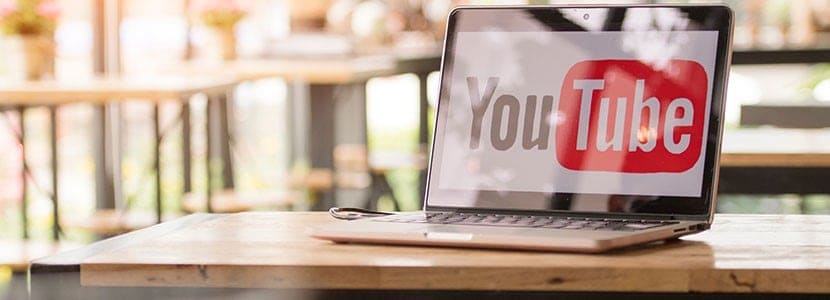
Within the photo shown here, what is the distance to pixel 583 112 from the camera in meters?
1.29

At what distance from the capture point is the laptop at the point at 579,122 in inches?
49.6

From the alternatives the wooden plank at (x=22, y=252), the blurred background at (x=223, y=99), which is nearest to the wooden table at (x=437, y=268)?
the wooden plank at (x=22, y=252)

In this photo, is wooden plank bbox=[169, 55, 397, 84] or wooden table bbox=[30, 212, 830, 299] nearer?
wooden table bbox=[30, 212, 830, 299]

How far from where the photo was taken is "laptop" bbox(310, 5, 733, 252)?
1.26 m

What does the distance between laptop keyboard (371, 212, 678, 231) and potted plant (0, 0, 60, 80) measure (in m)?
3.48

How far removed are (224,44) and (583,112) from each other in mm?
5151

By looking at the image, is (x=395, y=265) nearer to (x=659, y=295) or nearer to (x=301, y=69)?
(x=659, y=295)

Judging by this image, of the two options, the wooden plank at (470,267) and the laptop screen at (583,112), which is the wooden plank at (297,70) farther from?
the wooden plank at (470,267)

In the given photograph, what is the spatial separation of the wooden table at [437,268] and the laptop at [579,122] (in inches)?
2.7

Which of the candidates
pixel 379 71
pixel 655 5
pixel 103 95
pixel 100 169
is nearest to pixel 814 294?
pixel 655 5

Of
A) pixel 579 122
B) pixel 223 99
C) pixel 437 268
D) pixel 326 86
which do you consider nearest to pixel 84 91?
pixel 223 99

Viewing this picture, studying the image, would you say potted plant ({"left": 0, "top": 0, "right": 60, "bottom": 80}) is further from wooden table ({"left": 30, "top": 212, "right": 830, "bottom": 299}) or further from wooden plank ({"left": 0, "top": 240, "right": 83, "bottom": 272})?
wooden table ({"left": 30, "top": 212, "right": 830, "bottom": 299})

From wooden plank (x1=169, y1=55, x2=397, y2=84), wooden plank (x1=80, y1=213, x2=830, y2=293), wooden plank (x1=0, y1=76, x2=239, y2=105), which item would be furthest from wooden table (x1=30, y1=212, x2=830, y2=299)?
wooden plank (x1=169, y1=55, x2=397, y2=84)

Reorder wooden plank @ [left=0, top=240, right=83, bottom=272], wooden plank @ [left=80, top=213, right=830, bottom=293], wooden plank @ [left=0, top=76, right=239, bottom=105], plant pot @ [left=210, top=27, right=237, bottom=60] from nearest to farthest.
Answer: wooden plank @ [left=80, top=213, right=830, bottom=293]
wooden plank @ [left=0, top=240, right=83, bottom=272]
wooden plank @ [left=0, top=76, right=239, bottom=105]
plant pot @ [left=210, top=27, right=237, bottom=60]
